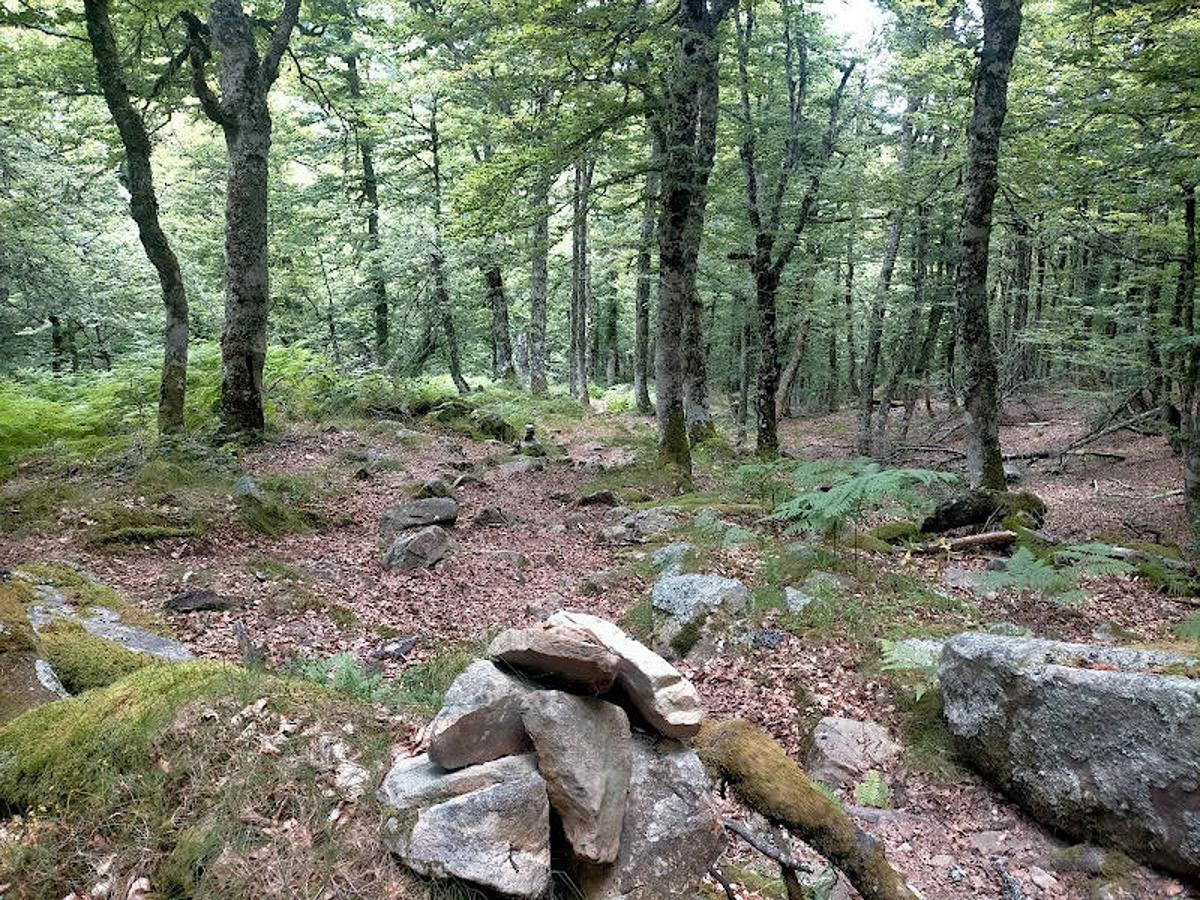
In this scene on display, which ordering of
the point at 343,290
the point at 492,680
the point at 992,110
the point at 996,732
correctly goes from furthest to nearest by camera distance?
the point at 343,290 < the point at 992,110 < the point at 996,732 < the point at 492,680

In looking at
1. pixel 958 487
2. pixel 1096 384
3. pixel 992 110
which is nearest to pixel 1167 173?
pixel 992 110

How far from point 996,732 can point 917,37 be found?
56.6 ft

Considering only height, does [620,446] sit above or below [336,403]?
below

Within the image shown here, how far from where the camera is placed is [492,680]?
3254 millimetres

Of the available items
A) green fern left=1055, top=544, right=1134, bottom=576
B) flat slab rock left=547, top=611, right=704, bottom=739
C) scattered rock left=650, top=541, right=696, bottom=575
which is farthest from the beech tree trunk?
flat slab rock left=547, top=611, right=704, bottom=739

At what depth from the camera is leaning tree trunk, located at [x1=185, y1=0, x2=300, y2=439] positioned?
10.4m

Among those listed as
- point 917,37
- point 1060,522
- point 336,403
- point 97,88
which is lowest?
point 1060,522

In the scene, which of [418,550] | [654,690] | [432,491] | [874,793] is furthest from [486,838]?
[432,491]

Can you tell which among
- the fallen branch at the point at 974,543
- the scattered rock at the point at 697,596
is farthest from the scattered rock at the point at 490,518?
the fallen branch at the point at 974,543

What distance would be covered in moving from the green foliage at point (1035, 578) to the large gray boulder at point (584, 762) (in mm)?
4084

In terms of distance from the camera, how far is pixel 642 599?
700 centimetres

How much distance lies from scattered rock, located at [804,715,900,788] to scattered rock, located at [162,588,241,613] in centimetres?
481

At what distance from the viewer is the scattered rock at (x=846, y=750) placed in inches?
184

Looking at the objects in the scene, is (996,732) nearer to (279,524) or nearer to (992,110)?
(279,524)
